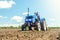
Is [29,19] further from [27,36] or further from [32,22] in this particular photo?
[27,36]

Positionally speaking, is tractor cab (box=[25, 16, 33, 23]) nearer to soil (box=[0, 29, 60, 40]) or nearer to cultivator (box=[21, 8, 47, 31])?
cultivator (box=[21, 8, 47, 31])

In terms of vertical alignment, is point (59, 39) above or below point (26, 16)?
below

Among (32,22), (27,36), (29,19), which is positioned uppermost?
(29,19)

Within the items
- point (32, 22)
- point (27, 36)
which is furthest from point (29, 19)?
point (27, 36)

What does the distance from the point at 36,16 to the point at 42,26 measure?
93.9 inches

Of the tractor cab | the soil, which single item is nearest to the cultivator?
the tractor cab

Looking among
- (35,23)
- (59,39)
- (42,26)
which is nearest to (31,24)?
(35,23)

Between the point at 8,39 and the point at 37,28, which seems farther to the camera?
the point at 37,28

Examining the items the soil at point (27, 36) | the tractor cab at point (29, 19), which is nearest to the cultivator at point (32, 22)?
the tractor cab at point (29, 19)

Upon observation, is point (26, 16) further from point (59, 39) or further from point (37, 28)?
point (59, 39)

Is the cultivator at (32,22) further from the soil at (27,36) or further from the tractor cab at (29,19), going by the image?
the soil at (27,36)

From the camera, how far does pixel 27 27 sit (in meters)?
29.5

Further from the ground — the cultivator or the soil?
the cultivator

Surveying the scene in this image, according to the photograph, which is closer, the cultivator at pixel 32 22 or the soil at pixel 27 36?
the soil at pixel 27 36
